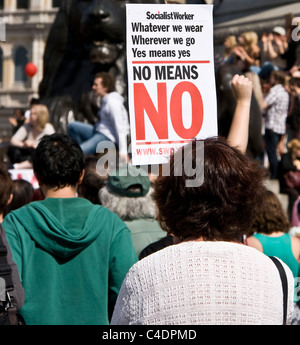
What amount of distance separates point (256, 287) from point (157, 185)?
0.46 m

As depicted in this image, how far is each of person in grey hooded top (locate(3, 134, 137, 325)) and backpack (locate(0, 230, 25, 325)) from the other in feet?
1.54

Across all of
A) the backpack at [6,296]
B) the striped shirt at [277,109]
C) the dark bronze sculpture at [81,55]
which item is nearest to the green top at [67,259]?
the backpack at [6,296]

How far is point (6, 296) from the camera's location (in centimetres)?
270

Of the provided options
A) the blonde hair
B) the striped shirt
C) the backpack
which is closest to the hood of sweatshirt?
the backpack

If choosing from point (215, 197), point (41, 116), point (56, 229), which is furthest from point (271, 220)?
point (41, 116)

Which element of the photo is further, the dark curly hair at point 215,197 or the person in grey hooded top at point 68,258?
the person in grey hooded top at point 68,258

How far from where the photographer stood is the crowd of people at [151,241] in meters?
2.17

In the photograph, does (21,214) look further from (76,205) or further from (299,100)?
(299,100)

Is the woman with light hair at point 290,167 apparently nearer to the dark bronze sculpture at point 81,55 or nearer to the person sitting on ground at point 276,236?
the dark bronze sculpture at point 81,55

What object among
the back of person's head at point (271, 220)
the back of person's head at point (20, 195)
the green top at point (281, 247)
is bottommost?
the green top at point (281, 247)

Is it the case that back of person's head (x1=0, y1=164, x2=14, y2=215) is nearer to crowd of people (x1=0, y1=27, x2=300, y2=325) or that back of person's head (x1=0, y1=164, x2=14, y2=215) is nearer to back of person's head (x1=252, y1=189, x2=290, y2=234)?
crowd of people (x1=0, y1=27, x2=300, y2=325)

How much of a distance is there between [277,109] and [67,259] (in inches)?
271

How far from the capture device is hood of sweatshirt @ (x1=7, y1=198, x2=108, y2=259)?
3.29m

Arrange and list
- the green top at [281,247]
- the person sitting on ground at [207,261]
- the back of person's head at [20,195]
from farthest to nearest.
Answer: the back of person's head at [20,195], the green top at [281,247], the person sitting on ground at [207,261]
